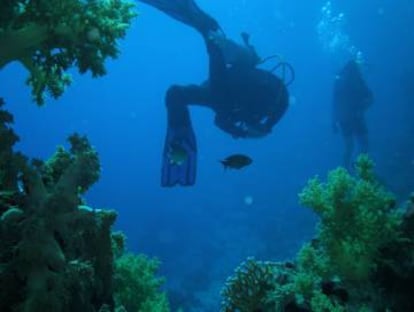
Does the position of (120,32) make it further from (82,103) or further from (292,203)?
(82,103)

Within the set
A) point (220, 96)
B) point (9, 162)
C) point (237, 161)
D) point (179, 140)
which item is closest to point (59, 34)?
point (9, 162)

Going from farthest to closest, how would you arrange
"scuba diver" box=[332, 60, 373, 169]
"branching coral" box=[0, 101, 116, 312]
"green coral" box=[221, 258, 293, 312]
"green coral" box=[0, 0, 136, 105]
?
"scuba diver" box=[332, 60, 373, 169]
"green coral" box=[221, 258, 293, 312]
"green coral" box=[0, 0, 136, 105]
"branching coral" box=[0, 101, 116, 312]

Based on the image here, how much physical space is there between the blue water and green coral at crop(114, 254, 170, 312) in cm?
306

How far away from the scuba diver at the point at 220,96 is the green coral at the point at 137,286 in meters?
1.79

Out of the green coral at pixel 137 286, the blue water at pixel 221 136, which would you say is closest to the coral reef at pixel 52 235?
the blue water at pixel 221 136

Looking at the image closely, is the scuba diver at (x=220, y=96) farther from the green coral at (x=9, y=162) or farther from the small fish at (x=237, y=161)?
the green coral at (x=9, y=162)

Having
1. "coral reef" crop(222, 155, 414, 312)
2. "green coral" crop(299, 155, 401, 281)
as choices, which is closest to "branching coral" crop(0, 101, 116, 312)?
"coral reef" crop(222, 155, 414, 312)

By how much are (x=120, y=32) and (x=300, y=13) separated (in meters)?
95.6

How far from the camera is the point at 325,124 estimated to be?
6575 cm

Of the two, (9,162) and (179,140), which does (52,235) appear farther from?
(179,140)

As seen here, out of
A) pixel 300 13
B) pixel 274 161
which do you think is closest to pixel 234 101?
pixel 274 161

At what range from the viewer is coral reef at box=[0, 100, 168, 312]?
3290 millimetres

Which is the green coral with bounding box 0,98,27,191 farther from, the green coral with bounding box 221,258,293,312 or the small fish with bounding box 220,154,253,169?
the small fish with bounding box 220,154,253,169

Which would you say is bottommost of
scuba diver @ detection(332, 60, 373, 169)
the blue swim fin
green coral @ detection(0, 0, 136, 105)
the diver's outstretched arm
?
green coral @ detection(0, 0, 136, 105)
